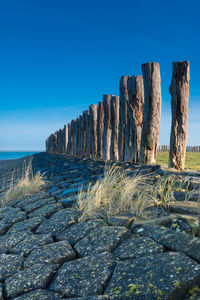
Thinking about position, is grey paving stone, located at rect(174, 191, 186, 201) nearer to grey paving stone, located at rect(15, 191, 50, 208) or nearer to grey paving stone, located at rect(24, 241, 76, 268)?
grey paving stone, located at rect(24, 241, 76, 268)

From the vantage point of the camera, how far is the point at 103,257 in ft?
6.31

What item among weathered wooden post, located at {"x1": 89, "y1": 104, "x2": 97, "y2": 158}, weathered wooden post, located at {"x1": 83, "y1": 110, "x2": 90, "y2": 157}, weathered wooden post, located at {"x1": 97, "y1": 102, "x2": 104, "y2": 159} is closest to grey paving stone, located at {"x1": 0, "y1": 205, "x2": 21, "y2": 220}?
weathered wooden post, located at {"x1": 97, "y1": 102, "x2": 104, "y2": 159}

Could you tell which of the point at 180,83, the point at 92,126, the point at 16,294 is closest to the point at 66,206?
the point at 16,294

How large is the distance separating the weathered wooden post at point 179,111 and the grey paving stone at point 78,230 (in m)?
2.64

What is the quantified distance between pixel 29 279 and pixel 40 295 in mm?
233

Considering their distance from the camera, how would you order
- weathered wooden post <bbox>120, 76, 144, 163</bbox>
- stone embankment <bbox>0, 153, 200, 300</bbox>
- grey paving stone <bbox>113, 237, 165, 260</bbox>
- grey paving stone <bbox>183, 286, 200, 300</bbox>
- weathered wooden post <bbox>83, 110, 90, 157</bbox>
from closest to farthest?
1. grey paving stone <bbox>183, 286, 200, 300</bbox>
2. stone embankment <bbox>0, 153, 200, 300</bbox>
3. grey paving stone <bbox>113, 237, 165, 260</bbox>
4. weathered wooden post <bbox>120, 76, 144, 163</bbox>
5. weathered wooden post <bbox>83, 110, 90, 157</bbox>

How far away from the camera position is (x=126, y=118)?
610 centimetres

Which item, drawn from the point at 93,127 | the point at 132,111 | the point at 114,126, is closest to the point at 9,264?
the point at 132,111

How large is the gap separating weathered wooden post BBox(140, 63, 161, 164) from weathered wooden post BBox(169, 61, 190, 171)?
1.19 feet

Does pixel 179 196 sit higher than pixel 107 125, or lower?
lower

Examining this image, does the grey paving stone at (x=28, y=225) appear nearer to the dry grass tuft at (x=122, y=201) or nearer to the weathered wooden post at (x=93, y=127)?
the dry grass tuft at (x=122, y=201)

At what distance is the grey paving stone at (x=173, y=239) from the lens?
70.1 inches

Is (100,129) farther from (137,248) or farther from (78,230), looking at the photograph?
(137,248)

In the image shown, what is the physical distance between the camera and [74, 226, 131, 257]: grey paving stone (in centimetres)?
212
